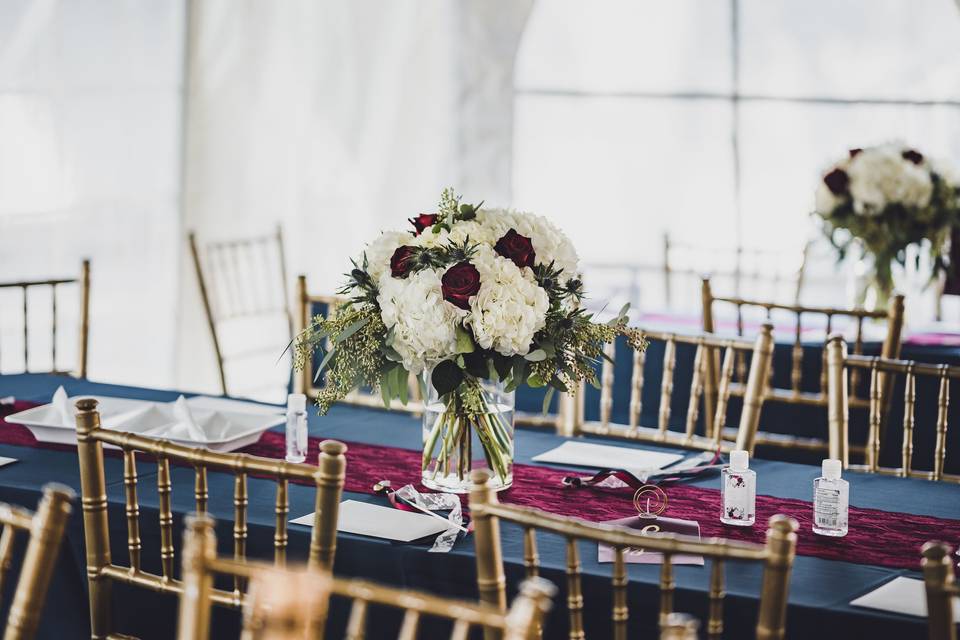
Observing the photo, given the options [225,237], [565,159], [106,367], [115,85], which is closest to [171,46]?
[115,85]

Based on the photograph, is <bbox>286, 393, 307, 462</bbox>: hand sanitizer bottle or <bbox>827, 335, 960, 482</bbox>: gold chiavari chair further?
<bbox>827, 335, 960, 482</bbox>: gold chiavari chair

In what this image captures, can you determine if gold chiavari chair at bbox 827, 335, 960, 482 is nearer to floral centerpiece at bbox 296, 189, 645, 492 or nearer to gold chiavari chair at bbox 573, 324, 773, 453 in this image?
gold chiavari chair at bbox 573, 324, 773, 453

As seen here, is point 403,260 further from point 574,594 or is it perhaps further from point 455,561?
point 574,594

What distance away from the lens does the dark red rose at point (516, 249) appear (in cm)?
206

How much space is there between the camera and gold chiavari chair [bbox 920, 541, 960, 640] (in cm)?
131

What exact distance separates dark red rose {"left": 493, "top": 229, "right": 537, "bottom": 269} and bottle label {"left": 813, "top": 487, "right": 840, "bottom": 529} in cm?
62

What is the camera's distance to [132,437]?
5.99ft

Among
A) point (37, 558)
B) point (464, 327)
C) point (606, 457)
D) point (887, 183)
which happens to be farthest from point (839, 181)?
point (37, 558)

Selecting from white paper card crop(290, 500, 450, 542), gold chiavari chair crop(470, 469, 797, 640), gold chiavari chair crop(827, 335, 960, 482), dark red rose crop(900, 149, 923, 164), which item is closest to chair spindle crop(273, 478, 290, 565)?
Result: white paper card crop(290, 500, 450, 542)

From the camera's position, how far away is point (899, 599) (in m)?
1.73

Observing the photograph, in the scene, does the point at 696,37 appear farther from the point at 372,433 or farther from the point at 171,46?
the point at 372,433

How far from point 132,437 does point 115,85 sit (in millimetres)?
3326

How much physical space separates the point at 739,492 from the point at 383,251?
0.73 m

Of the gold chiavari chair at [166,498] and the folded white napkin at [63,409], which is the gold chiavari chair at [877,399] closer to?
the gold chiavari chair at [166,498]
